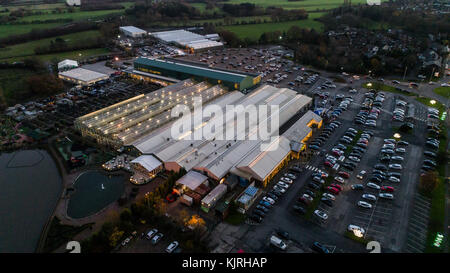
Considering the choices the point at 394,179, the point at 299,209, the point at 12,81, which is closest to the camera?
the point at 299,209

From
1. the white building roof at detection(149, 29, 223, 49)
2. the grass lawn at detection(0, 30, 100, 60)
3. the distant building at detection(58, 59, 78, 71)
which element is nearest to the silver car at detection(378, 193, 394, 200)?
the distant building at detection(58, 59, 78, 71)

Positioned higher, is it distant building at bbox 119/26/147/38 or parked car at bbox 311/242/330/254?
distant building at bbox 119/26/147/38

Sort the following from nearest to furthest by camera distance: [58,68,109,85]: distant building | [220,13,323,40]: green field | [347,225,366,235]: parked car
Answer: [347,225,366,235]: parked car
[58,68,109,85]: distant building
[220,13,323,40]: green field

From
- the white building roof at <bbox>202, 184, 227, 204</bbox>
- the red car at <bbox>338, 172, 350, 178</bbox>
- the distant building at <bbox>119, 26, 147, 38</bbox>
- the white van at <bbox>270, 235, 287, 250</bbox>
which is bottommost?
the white van at <bbox>270, 235, 287, 250</bbox>

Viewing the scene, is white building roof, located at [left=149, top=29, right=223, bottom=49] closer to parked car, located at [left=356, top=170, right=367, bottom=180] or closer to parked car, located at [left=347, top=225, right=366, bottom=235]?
parked car, located at [left=356, top=170, right=367, bottom=180]

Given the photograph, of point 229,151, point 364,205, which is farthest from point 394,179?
point 229,151

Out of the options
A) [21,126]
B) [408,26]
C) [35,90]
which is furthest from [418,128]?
[408,26]

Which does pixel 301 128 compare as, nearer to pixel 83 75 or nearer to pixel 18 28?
pixel 83 75
